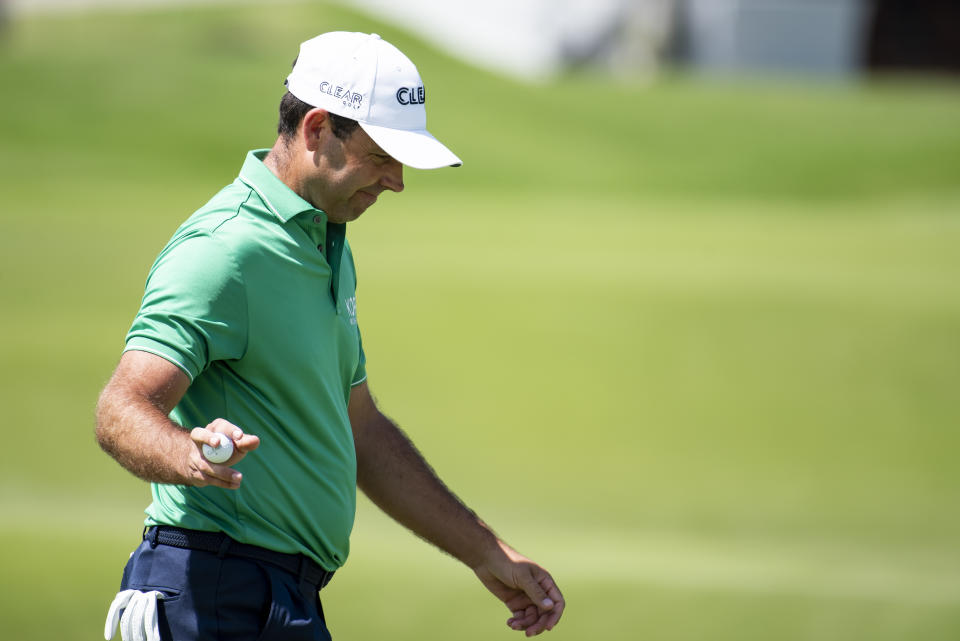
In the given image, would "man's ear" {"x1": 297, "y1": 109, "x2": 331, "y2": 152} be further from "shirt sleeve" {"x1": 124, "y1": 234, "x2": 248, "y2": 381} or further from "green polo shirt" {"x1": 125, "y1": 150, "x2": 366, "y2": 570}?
"shirt sleeve" {"x1": 124, "y1": 234, "x2": 248, "y2": 381}

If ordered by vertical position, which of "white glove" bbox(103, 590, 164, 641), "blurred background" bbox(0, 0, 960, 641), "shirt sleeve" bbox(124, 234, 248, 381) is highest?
"shirt sleeve" bbox(124, 234, 248, 381)

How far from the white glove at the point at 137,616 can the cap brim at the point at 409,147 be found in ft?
2.89

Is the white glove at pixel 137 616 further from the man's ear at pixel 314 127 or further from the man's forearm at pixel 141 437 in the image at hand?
the man's ear at pixel 314 127

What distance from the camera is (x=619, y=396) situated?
879 cm

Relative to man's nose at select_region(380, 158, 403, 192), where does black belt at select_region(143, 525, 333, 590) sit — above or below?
below

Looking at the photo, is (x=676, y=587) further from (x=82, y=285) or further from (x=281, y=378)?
(x=82, y=285)

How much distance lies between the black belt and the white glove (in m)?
0.10

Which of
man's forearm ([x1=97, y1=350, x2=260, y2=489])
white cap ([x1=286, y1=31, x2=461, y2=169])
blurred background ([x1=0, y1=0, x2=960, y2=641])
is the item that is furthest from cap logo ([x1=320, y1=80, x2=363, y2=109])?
blurred background ([x1=0, y1=0, x2=960, y2=641])

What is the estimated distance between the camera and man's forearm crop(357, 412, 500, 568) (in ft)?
9.09

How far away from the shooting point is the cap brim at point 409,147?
2.34m

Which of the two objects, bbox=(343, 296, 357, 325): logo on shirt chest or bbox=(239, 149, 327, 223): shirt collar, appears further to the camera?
bbox=(343, 296, 357, 325): logo on shirt chest

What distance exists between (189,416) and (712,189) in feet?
47.2

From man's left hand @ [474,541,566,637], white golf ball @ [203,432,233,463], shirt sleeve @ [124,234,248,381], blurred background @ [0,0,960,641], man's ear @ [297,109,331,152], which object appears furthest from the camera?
blurred background @ [0,0,960,641]

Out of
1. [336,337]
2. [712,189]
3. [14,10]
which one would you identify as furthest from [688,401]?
[14,10]
